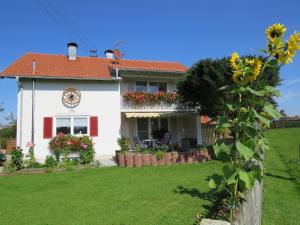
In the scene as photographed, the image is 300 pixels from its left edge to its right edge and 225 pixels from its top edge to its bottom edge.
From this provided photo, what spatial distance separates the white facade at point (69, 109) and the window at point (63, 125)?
28 cm

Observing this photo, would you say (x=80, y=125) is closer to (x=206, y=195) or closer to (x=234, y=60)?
(x=206, y=195)

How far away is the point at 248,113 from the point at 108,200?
212 inches

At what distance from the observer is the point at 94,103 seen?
19.4 m

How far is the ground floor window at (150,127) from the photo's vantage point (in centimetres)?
2166

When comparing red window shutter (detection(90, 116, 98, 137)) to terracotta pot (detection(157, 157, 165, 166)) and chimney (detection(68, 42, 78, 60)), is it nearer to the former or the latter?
terracotta pot (detection(157, 157, 165, 166))

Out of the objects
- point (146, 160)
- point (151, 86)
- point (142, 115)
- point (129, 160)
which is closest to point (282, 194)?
point (146, 160)

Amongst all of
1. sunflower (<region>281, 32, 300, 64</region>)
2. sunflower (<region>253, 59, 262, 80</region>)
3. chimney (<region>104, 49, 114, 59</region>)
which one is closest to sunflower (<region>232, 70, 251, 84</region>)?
sunflower (<region>253, 59, 262, 80</region>)

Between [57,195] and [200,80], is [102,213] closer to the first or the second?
[57,195]

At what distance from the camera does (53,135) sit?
18047 millimetres

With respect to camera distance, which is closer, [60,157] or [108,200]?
[108,200]

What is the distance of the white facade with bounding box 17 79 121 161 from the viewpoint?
17.6 m

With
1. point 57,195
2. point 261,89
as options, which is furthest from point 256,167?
point 57,195

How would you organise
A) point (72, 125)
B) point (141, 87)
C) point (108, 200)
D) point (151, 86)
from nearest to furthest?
point (108, 200)
point (72, 125)
point (141, 87)
point (151, 86)

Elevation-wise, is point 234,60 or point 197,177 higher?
point 234,60
